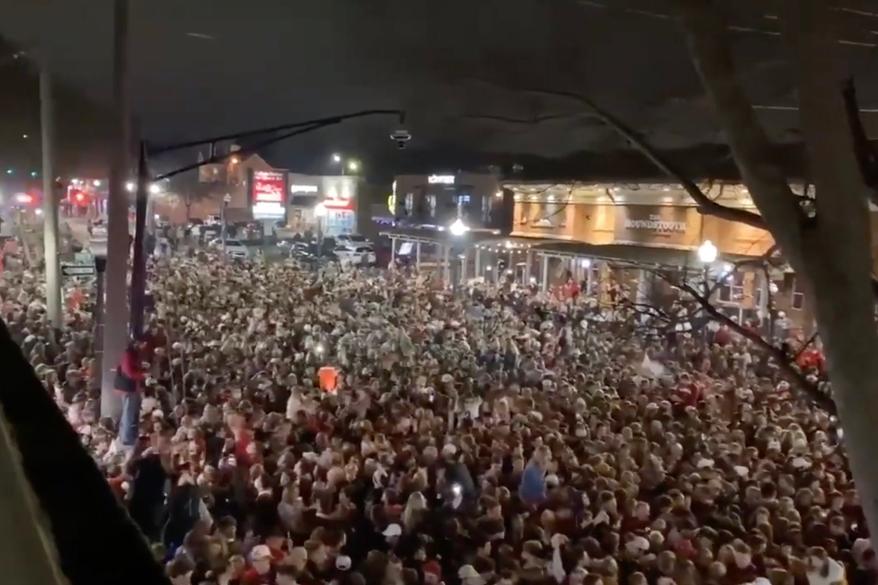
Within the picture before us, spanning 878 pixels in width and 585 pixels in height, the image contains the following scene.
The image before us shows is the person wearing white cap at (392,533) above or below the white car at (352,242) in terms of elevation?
below

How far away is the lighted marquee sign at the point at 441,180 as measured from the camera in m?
26.0

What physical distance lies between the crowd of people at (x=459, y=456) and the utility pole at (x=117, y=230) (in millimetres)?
263

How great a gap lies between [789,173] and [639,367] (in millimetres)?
8507

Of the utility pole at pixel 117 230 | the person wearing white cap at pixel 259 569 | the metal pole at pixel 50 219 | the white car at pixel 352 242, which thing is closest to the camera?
the person wearing white cap at pixel 259 569

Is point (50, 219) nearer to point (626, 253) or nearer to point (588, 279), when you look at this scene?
point (626, 253)

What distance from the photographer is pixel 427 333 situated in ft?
40.1

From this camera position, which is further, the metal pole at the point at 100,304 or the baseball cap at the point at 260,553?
the metal pole at the point at 100,304

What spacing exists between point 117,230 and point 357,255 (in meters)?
19.3

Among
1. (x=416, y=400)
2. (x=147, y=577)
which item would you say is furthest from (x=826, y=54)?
(x=416, y=400)

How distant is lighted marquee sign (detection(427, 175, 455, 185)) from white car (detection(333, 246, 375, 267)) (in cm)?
310

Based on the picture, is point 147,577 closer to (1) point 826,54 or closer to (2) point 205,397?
(1) point 826,54

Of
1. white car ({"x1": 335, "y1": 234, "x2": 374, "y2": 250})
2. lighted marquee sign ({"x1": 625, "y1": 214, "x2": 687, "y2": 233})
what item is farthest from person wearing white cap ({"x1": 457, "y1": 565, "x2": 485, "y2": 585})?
white car ({"x1": 335, "y1": 234, "x2": 374, "y2": 250})

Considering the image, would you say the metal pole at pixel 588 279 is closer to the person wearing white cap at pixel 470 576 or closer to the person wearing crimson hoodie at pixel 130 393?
the person wearing crimson hoodie at pixel 130 393

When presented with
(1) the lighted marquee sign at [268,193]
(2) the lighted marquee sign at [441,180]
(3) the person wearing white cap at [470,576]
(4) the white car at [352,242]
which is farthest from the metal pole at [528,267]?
(3) the person wearing white cap at [470,576]
